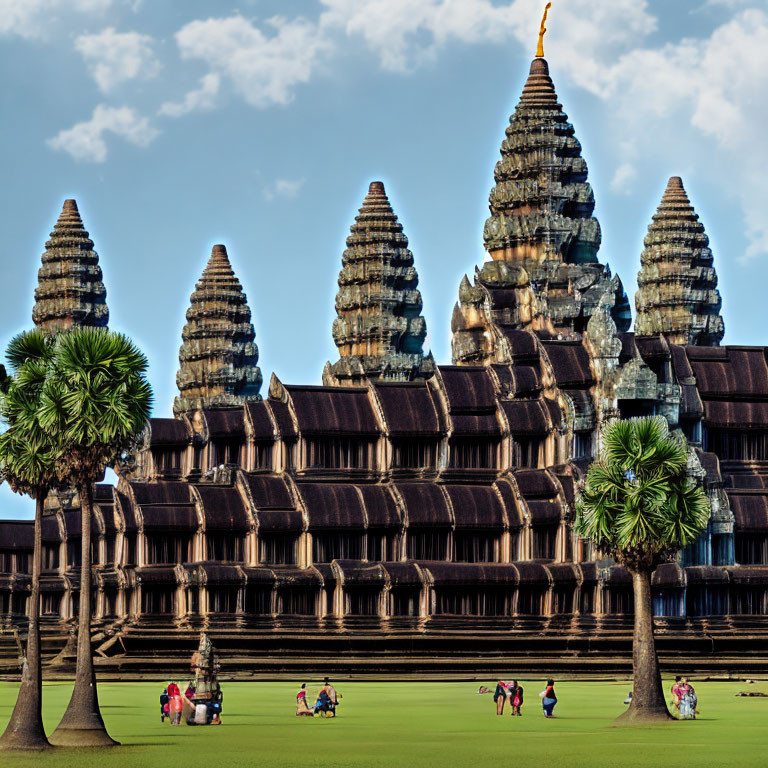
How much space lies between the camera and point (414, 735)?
198ft

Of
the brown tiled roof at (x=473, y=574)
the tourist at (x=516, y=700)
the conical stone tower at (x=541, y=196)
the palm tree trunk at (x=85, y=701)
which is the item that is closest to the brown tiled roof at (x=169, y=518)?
the brown tiled roof at (x=473, y=574)

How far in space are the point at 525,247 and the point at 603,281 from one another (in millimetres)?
5640

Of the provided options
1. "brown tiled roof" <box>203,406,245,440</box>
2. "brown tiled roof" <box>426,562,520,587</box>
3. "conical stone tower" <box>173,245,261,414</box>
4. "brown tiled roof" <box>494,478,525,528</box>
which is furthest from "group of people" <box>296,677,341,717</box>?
"conical stone tower" <box>173,245,261,414</box>

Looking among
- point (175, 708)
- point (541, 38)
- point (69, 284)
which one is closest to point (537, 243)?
point (541, 38)

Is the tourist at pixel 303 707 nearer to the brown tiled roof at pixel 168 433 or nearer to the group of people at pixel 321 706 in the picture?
the group of people at pixel 321 706

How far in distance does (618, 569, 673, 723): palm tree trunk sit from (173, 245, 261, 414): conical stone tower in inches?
3016

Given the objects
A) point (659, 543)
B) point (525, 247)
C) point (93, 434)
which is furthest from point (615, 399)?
point (93, 434)

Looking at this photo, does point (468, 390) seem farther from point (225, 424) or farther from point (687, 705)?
point (687, 705)

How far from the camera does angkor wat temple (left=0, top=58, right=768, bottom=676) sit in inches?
3981

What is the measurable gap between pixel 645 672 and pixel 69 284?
84.8 meters

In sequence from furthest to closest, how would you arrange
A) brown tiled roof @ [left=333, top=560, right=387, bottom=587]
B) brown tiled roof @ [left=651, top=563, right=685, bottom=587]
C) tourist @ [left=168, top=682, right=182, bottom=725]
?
1. brown tiled roof @ [left=333, top=560, right=387, bottom=587]
2. brown tiled roof @ [left=651, top=563, right=685, bottom=587]
3. tourist @ [left=168, top=682, right=182, bottom=725]

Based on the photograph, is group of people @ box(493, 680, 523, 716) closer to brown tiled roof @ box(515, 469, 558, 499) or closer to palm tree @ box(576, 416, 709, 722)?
palm tree @ box(576, 416, 709, 722)

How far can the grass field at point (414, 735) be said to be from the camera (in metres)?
52.8

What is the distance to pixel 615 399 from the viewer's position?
104 meters
